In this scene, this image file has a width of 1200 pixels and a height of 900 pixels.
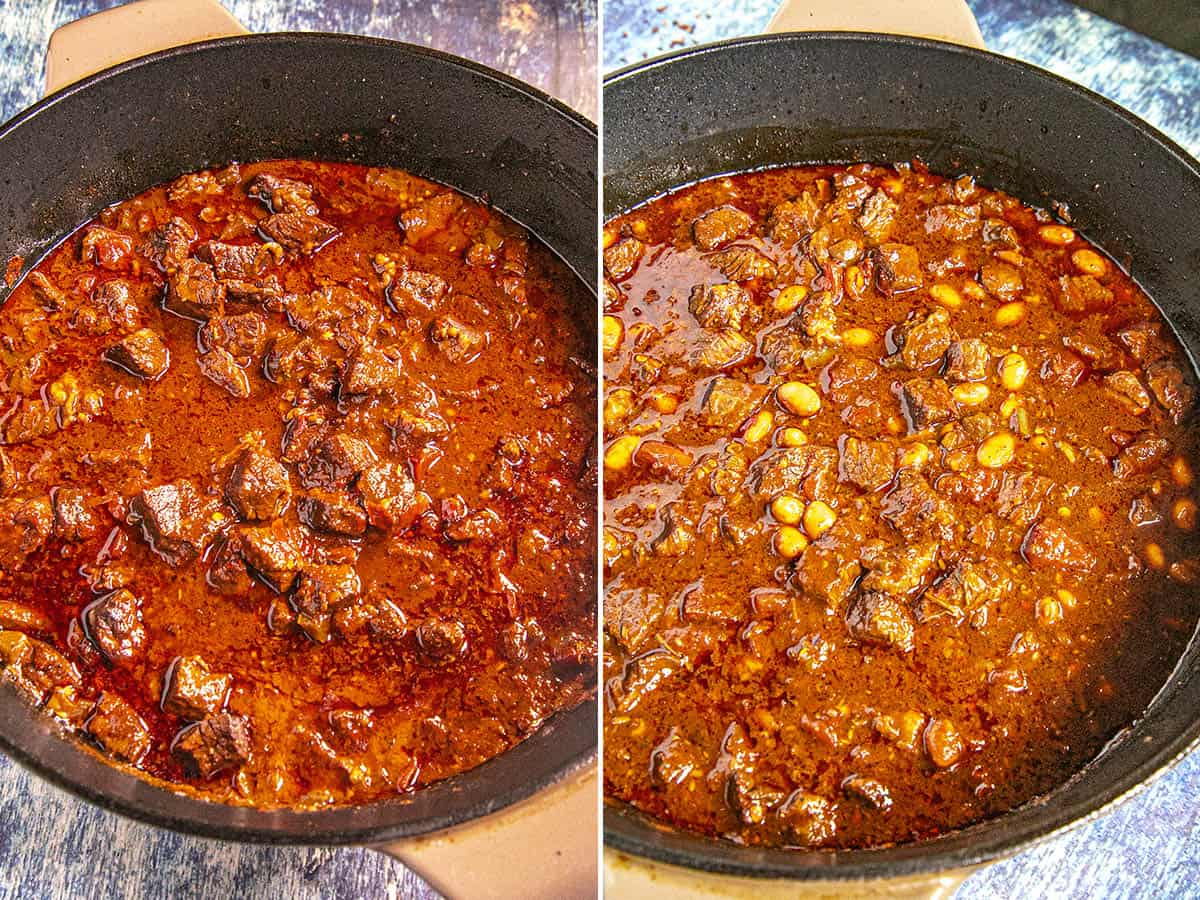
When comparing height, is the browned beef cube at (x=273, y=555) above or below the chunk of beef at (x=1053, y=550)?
below

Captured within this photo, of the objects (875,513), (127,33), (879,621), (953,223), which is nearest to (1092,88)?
(953,223)

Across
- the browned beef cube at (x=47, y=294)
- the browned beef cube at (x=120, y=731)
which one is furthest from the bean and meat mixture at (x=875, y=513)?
the browned beef cube at (x=47, y=294)

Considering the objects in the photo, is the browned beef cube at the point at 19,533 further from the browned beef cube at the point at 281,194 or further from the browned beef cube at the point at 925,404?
the browned beef cube at the point at 925,404

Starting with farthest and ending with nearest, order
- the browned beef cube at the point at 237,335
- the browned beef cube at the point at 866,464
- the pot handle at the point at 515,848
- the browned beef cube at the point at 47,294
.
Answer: the browned beef cube at the point at 47,294, the browned beef cube at the point at 237,335, the browned beef cube at the point at 866,464, the pot handle at the point at 515,848

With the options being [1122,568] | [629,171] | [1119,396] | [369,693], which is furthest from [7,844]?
[1119,396]

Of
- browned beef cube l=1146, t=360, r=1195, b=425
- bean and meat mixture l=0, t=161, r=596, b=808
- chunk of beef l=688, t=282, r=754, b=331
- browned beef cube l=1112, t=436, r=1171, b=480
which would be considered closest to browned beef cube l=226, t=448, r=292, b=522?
bean and meat mixture l=0, t=161, r=596, b=808

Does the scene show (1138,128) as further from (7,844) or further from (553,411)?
(7,844)

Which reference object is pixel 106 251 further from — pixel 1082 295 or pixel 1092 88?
pixel 1092 88
